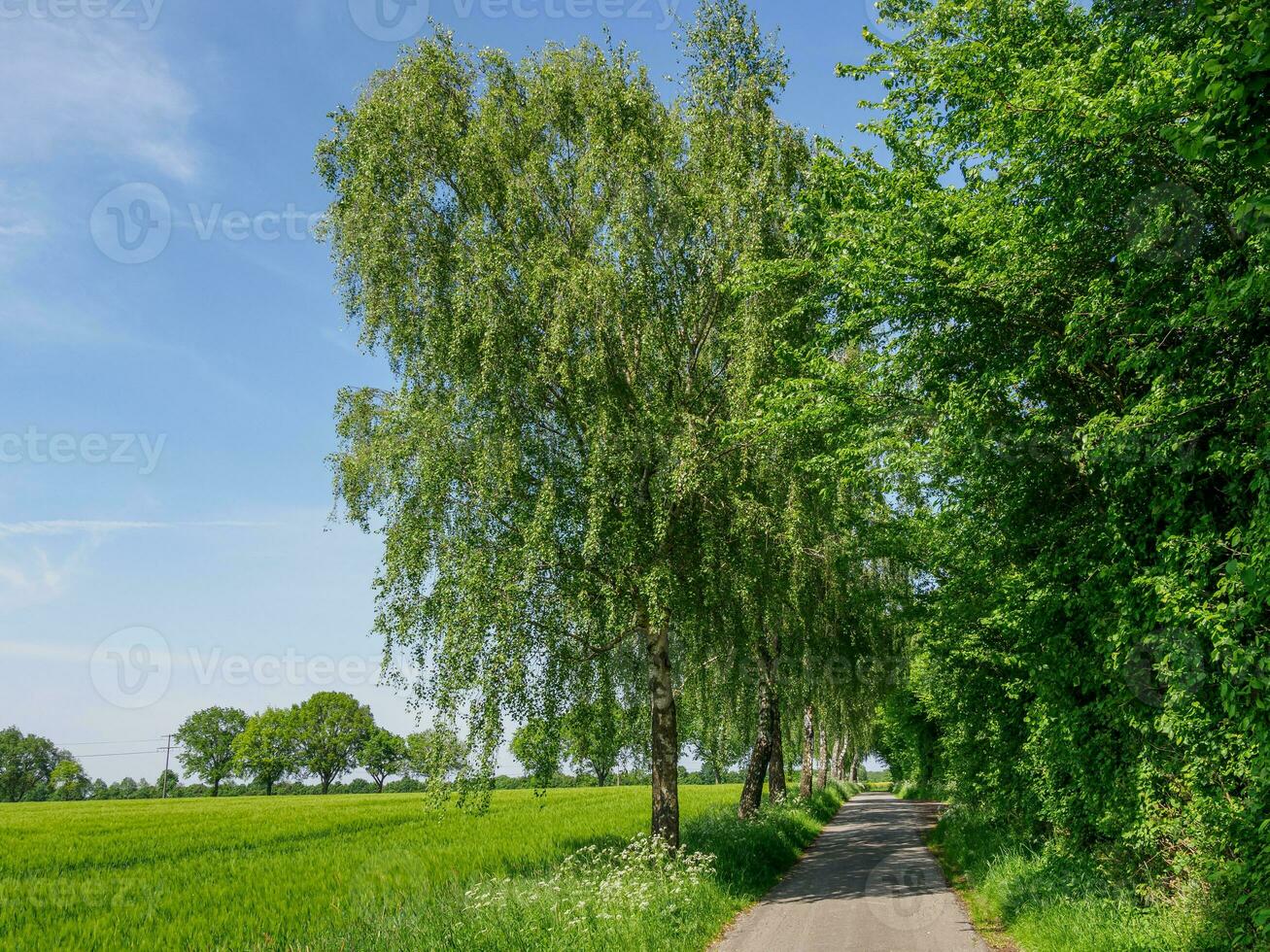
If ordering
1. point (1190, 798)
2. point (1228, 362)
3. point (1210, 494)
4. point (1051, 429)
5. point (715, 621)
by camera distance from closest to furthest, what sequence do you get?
point (1228, 362), point (1210, 494), point (1190, 798), point (1051, 429), point (715, 621)

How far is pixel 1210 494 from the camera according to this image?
22.7 feet

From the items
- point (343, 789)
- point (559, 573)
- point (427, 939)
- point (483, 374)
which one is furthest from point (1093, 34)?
point (343, 789)

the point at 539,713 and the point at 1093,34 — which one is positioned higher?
the point at 1093,34

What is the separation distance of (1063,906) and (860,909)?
313 cm

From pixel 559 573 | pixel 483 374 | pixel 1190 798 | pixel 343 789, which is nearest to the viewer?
A: pixel 1190 798

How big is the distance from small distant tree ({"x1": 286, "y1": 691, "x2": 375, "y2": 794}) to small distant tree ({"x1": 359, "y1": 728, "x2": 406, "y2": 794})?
167 centimetres

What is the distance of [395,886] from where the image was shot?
13.4 metres

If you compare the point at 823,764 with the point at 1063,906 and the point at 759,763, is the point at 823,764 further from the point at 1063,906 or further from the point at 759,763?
the point at 1063,906

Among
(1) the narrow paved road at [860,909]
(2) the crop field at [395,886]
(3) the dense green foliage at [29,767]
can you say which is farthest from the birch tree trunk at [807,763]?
(3) the dense green foliage at [29,767]

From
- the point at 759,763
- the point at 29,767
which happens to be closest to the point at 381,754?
the point at 29,767

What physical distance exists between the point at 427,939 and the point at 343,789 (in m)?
119

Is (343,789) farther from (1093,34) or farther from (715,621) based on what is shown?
(1093,34)

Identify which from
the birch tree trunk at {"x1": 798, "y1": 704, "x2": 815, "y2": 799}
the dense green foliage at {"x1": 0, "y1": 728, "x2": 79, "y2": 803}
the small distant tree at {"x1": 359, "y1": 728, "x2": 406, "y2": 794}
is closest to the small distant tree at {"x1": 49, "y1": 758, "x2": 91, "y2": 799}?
the dense green foliage at {"x1": 0, "y1": 728, "x2": 79, "y2": 803}

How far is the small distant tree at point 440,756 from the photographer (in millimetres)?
11938
